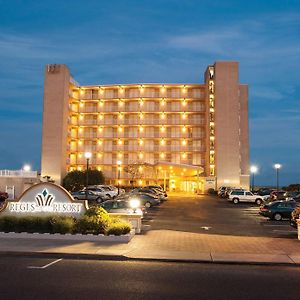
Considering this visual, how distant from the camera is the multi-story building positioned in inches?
3263

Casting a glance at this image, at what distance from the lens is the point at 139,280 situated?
38.1 ft

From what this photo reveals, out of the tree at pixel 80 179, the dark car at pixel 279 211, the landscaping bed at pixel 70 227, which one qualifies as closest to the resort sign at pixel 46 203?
the landscaping bed at pixel 70 227

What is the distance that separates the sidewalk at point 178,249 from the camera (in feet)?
49.7

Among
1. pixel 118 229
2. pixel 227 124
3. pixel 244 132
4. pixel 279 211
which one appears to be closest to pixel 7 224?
pixel 118 229

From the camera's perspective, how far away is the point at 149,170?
87688 millimetres

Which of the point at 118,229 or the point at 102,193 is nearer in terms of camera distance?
the point at 118,229

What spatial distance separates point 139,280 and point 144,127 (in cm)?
7984

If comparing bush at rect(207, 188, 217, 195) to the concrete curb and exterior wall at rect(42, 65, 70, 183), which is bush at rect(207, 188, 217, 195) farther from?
the concrete curb

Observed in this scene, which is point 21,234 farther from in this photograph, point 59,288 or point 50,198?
point 59,288

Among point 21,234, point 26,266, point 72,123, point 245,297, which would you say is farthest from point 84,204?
point 72,123

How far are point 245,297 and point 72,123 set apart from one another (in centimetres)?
8477

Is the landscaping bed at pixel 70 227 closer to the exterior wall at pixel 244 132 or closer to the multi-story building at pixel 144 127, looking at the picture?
the multi-story building at pixel 144 127

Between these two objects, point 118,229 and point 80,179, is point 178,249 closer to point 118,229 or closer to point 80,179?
point 118,229

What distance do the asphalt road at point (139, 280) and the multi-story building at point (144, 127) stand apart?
69.4m
